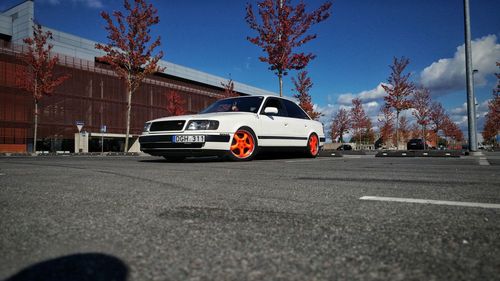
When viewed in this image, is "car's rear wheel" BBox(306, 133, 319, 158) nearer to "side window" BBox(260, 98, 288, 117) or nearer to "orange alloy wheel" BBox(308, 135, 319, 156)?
"orange alloy wheel" BBox(308, 135, 319, 156)

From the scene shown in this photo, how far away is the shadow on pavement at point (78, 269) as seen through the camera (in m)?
0.98

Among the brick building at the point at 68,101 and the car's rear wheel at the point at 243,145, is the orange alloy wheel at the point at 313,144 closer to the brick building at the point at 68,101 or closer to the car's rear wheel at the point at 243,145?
the car's rear wheel at the point at 243,145

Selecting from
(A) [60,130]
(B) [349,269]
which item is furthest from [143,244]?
(A) [60,130]

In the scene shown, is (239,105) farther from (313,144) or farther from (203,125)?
(313,144)

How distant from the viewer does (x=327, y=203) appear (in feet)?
7.02

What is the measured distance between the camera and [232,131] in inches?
274

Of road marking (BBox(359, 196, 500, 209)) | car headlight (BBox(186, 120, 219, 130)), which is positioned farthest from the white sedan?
road marking (BBox(359, 196, 500, 209))

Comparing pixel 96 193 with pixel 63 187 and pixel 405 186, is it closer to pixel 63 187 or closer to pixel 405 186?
pixel 63 187

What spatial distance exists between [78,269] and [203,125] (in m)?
5.76

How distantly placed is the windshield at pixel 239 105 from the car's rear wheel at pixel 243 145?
0.65 metres

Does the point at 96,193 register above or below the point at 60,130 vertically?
below

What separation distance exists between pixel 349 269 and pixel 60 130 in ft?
165

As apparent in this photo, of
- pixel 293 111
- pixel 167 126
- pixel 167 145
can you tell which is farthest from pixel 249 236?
pixel 293 111

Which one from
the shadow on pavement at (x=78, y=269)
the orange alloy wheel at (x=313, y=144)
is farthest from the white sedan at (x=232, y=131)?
the shadow on pavement at (x=78, y=269)
